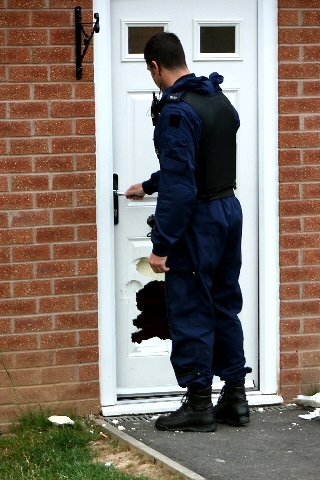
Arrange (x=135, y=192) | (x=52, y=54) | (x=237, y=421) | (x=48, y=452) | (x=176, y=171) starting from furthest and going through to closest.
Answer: (x=135, y=192), (x=52, y=54), (x=237, y=421), (x=48, y=452), (x=176, y=171)

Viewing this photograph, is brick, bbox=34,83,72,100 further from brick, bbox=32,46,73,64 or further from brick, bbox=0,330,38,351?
brick, bbox=0,330,38,351

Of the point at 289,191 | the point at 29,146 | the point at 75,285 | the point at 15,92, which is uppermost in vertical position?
the point at 15,92

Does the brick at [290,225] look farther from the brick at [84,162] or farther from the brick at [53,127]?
the brick at [53,127]

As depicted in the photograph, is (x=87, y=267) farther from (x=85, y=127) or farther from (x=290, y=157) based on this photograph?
(x=290, y=157)

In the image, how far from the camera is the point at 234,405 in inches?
245

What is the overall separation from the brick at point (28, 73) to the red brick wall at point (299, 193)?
1443 mm

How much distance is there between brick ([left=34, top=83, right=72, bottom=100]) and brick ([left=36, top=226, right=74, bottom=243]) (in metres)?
0.76

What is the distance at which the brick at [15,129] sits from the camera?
6309mm

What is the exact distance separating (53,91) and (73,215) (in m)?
0.73

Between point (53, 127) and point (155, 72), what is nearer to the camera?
point (155, 72)

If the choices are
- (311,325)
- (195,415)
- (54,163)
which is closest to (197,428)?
(195,415)

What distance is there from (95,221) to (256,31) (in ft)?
5.02

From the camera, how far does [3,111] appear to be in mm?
6297

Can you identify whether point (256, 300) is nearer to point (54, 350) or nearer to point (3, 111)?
point (54, 350)
